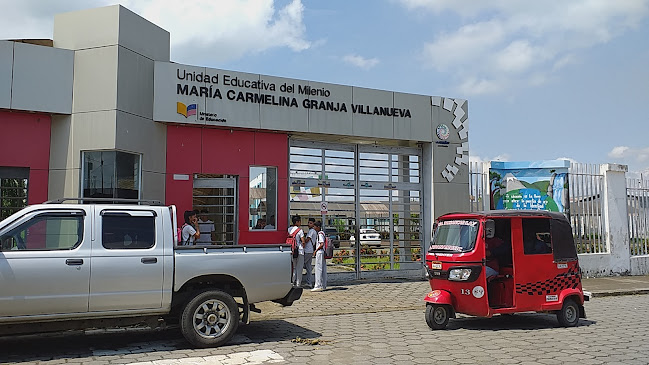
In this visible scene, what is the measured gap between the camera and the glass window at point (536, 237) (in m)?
9.78

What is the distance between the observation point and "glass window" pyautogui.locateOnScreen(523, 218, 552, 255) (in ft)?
32.1

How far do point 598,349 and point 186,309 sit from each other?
232 inches

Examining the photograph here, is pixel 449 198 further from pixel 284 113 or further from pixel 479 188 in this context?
pixel 284 113

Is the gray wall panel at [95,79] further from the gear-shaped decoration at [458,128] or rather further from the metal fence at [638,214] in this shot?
the metal fence at [638,214]

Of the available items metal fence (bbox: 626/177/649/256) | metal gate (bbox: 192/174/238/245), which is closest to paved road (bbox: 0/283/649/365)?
metal gate (bbox: 192/174/238/245)

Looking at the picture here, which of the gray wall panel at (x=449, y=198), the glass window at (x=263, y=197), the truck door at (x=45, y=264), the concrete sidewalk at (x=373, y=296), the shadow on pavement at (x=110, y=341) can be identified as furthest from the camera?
the gray wall panel at (x=449, y=198)

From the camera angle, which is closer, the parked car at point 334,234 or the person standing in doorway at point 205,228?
the person standing in doorway at point 205,228

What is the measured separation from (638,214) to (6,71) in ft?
64.2

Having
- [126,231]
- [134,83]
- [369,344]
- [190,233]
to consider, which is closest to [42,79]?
[134,83]

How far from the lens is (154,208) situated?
803cm

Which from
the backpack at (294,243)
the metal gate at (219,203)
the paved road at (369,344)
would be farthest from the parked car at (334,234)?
the paved road at (369,344)

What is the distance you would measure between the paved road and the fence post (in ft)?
27.1

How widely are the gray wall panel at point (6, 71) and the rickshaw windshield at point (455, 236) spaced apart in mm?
10071

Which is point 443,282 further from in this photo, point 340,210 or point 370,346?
point 340,210
